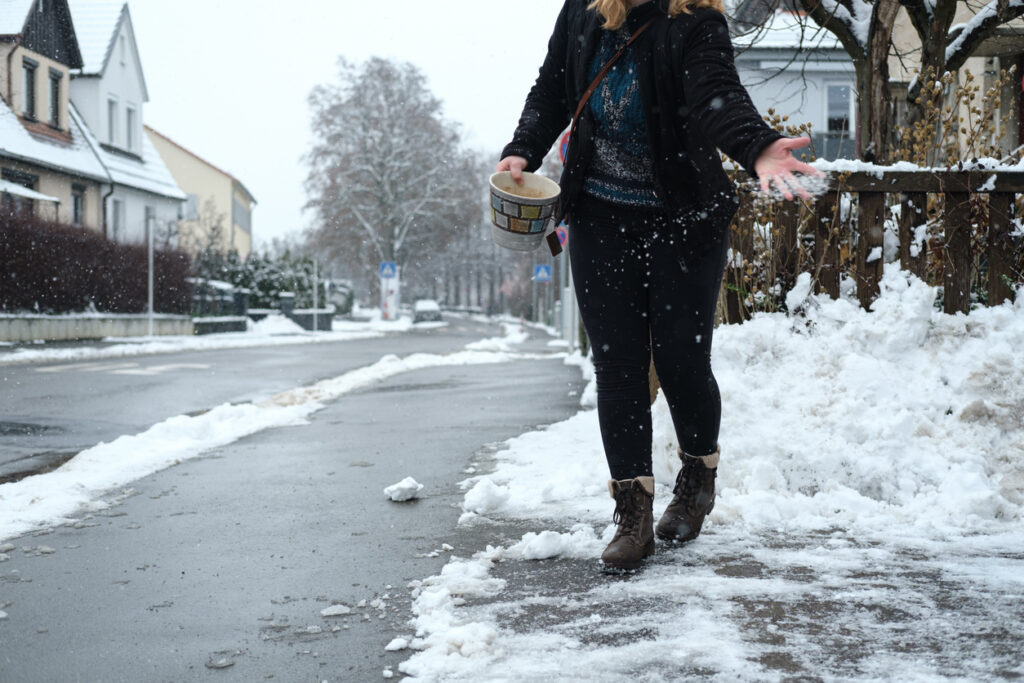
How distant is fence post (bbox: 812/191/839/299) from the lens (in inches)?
191

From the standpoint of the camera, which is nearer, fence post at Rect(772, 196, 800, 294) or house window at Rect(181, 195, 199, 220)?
fence post at Rect(772, 196, 800, 294)

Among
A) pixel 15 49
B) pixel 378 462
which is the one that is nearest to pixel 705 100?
pixel 378 462

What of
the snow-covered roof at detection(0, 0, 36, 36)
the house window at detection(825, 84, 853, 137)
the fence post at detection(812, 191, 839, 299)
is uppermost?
the snow-covered roof at detection(0, 0, 36, 36)

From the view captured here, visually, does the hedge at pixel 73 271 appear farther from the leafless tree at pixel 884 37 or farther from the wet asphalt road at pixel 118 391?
A: the leafless tree at pixel 884 37

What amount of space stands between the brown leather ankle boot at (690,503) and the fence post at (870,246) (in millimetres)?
1901

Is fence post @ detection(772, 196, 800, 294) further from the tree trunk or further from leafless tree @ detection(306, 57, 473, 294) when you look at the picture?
leafless tree @ detection(306, 57, 473, 294)

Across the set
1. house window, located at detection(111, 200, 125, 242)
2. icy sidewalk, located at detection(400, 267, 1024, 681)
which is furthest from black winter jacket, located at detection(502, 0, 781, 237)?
house window, located at detection(111, 200, 125, 242)

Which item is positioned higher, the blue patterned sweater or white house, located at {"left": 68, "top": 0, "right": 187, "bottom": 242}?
white house, located at {"left": 68, "top": 0, "right": 187, "bottom": 242}

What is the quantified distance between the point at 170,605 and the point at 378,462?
2341 mm

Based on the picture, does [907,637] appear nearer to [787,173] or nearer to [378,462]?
[787,173]

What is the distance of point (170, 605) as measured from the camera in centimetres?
273

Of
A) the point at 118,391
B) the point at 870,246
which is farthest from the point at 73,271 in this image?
the point at 870,246

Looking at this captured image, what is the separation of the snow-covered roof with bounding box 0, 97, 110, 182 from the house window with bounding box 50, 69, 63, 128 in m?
0.61

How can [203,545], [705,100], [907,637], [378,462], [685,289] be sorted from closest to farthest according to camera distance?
[907,637], [705,100], [685,289], [203,545], [378,462]
